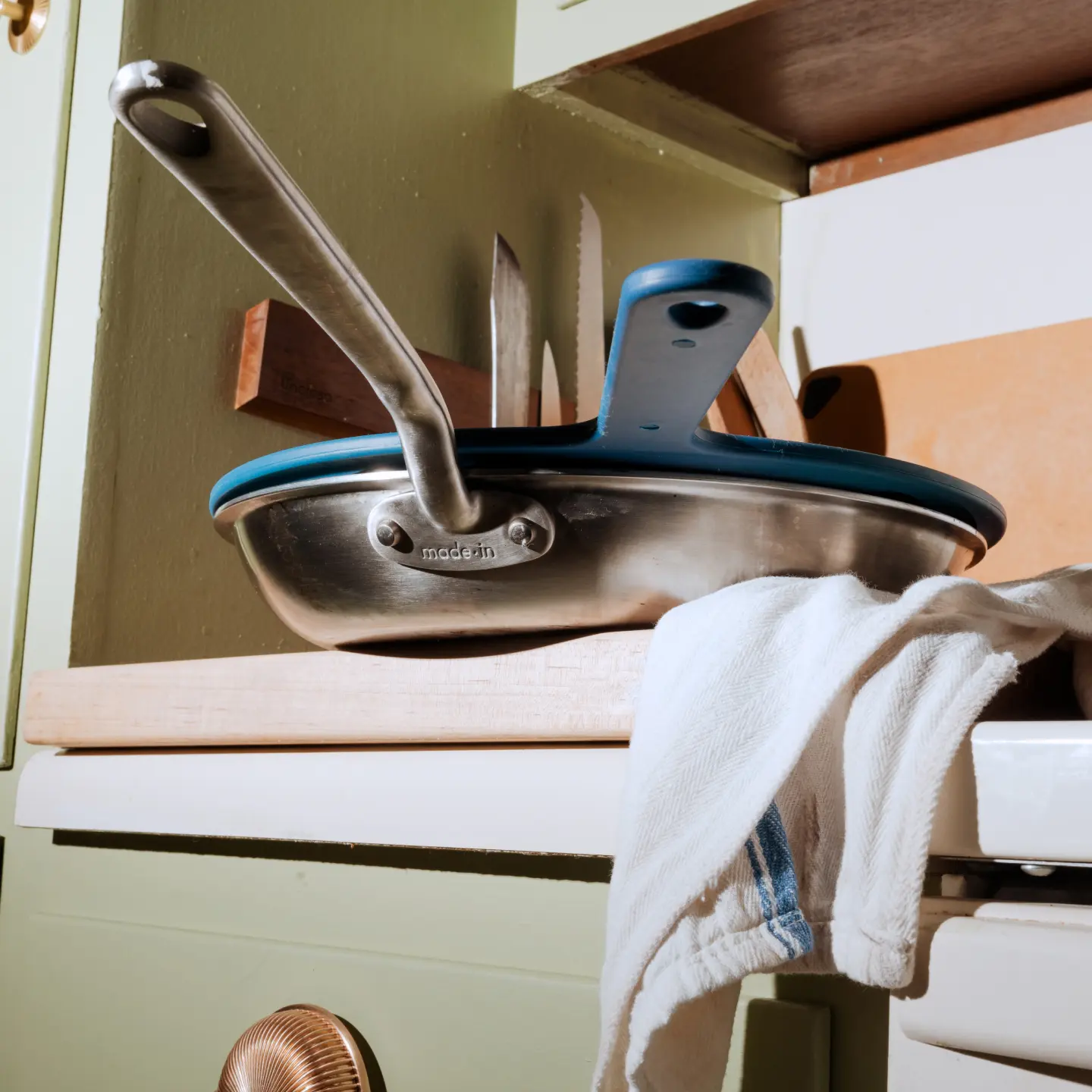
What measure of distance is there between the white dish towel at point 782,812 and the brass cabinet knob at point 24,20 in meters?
0.71

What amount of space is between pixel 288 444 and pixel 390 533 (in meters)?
0.37

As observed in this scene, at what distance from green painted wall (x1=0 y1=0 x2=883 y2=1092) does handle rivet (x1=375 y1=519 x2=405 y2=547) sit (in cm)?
13

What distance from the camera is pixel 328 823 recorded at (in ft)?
1.45

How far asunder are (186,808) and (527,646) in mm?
183

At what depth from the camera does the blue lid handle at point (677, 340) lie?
0.93ft

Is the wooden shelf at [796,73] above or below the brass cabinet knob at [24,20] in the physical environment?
above

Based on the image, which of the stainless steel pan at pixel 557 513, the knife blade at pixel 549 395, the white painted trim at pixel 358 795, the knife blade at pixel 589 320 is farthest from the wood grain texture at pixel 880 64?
the white painted trim at pixel 358 795

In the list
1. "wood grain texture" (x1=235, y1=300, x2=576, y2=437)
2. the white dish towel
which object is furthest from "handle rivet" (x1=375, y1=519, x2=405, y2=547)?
"wood grain texture" (x1=235, y1=300, x2=576, y2=437)

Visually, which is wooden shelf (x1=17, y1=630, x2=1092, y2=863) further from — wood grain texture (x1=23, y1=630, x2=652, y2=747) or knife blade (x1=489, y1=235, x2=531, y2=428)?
knife blade (x1=489, y1=235, x2=531, y2=428)

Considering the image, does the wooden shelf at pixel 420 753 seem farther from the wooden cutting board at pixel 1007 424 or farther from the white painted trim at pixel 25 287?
the wooden cutting board at pixel 1007 424

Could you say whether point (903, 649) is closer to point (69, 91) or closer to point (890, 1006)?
point (890, 1006)

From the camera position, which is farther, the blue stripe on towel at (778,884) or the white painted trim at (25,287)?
the white painted trim at (25,287)

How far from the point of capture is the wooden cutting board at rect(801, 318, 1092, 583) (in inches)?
33.1

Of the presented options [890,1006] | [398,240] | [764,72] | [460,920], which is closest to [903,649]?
[890,1006]
